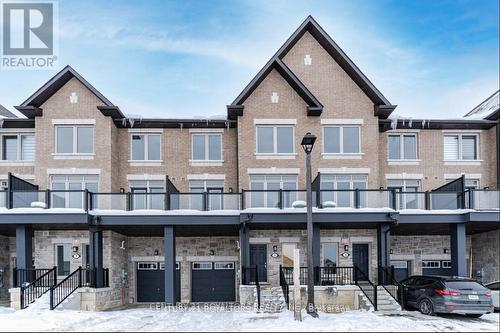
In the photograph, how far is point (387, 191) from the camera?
21.0 metres

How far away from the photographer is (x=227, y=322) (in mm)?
15781

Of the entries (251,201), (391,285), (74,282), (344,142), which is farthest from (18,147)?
(391,285)

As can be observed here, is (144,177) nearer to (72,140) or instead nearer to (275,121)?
(72,140)

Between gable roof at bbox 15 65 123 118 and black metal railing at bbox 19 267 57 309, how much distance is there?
24.5ft

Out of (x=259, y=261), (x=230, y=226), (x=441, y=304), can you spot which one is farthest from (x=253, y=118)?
(x=441, y=304)

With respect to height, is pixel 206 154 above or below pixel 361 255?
above

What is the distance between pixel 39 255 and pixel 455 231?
1837 cm

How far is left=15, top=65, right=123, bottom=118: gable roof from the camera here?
2295 centimetres

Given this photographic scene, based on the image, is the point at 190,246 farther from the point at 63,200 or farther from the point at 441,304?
the point at 441,304

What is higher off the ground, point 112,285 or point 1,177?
point 1,177

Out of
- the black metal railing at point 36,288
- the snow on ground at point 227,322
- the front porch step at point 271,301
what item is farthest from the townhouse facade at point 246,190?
the snow on ground at point 227,322

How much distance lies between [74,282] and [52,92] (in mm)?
8812

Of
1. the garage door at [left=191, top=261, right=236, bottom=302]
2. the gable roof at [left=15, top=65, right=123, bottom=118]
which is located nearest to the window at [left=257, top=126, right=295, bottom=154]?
the garage door at [left=191, top=261, right=236, bottom=302]

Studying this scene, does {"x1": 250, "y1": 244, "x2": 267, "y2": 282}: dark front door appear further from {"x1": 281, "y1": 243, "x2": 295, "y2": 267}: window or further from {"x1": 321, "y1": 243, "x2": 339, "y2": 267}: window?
{"x1": 321, "y1": 243, "x2": 339, "y2": 267}: window
